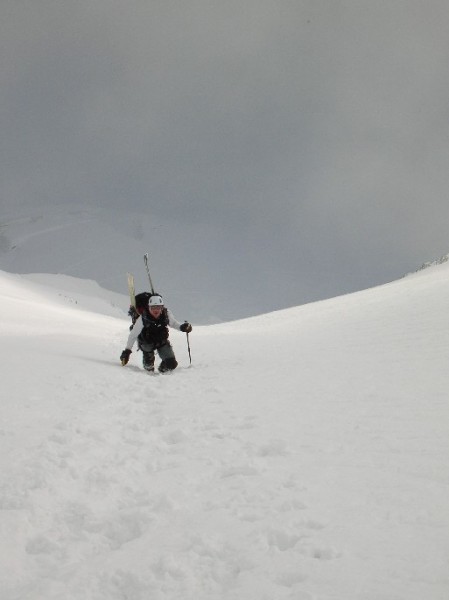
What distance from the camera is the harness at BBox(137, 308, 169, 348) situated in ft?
28.1

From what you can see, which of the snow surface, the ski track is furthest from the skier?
the ski track

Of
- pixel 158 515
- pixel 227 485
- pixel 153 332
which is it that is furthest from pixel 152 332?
pixel 158 515

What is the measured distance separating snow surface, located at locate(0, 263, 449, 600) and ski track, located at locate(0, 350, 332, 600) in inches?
0.4

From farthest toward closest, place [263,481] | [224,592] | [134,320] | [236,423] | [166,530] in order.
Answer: [134,320] → [236,423] → [263,481] → [166,530] → [224,592]

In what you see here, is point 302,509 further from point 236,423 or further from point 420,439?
point 236,423

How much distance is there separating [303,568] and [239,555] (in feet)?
1.12

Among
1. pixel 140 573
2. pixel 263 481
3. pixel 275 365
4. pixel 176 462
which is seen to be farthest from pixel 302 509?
pixel 275 365

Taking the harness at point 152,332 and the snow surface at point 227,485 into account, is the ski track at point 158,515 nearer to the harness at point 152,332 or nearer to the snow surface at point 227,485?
the snow surface at point 227,485

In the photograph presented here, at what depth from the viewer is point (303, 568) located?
216cm

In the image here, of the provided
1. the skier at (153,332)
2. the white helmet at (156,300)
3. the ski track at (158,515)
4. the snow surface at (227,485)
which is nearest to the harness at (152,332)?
the skier at (153,332)

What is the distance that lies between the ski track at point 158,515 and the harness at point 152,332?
4.07m

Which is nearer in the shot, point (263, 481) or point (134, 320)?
point (263, 481)

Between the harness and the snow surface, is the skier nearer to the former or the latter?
the harness

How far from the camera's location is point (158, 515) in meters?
2.77
